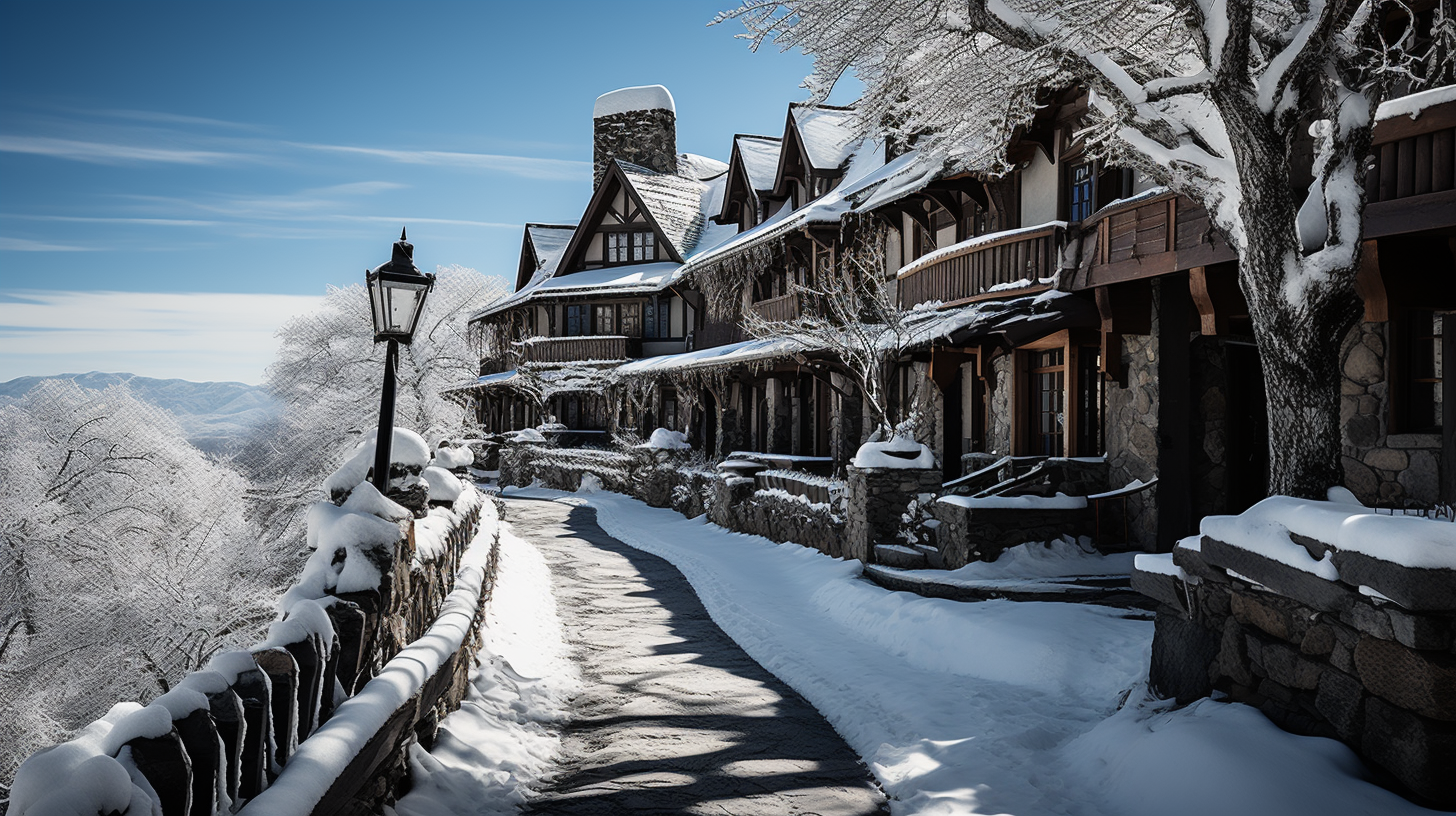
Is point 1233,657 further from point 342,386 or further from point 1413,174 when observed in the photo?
point 342,386

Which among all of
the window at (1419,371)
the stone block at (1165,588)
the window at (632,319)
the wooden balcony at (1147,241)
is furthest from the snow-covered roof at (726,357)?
the stone block at (1165,588)

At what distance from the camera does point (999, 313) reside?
13219 millimetres

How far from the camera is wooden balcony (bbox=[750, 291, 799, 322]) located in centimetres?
2139

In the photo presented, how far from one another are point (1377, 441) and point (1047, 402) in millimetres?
6118

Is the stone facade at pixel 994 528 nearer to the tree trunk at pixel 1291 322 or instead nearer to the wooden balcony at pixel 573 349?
the tree trunk at pixel 1291 322

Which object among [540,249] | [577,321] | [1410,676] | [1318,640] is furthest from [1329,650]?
[540,249]

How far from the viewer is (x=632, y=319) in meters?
35.6

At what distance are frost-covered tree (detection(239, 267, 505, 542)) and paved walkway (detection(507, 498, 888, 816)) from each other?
13197 millimetres

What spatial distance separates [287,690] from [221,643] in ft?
60.0

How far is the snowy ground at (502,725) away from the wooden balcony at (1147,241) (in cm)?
751

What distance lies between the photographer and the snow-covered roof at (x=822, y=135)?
2369 cm

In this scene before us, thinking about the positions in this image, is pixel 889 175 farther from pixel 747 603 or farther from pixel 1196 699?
pixel 1196 699

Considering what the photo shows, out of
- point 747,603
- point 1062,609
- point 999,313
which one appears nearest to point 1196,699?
point 1062,609

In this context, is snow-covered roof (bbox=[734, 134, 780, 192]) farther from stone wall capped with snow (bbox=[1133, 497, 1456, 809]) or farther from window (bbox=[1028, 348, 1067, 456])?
stone wall capped with snow (bbox=[1133, 497, 1456, 809])
